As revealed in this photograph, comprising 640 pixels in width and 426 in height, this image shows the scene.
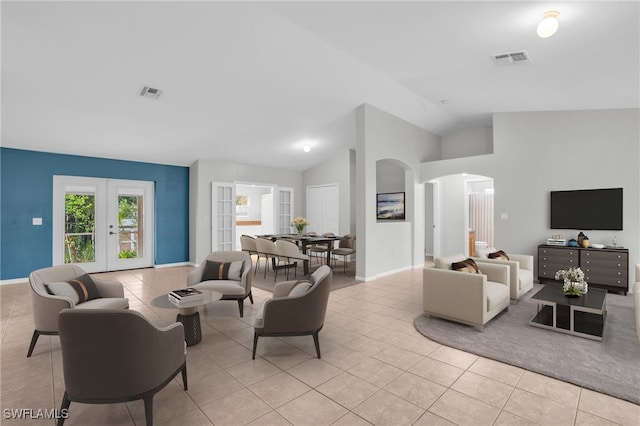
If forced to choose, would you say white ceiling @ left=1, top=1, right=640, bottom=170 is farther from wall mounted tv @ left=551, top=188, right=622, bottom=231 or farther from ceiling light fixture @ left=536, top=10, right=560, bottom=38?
wall mounted tv @ left=551, top=188, right=622, bottom=231

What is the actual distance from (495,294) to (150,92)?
5.47m

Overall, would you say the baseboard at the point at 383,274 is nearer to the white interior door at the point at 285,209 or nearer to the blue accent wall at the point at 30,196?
the white interior door at the point at 285,209

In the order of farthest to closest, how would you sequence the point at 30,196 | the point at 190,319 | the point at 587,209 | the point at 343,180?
1. the point at 343,180
2. the point at 30,196
3. the point at 587,209
4. the point at 190,319

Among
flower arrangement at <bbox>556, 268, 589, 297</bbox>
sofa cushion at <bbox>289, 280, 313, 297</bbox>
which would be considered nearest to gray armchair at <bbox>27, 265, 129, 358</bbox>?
sofa cushion at <bbox>289, 280, 313, 297</bbox>

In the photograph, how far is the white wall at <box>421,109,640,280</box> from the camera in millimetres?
5340

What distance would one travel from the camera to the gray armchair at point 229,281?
400 centimetres

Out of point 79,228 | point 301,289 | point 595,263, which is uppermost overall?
point 79,228

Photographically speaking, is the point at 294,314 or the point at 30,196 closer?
the point at 294,314

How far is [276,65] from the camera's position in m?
4.60

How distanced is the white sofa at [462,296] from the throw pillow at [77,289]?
3.85 m

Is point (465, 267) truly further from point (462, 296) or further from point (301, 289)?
point (301, 289)

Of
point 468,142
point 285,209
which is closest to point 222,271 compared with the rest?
point 285,209

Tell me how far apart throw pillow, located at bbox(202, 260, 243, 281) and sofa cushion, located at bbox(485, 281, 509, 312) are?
314 centimetres

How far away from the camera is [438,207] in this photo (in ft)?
27.7
